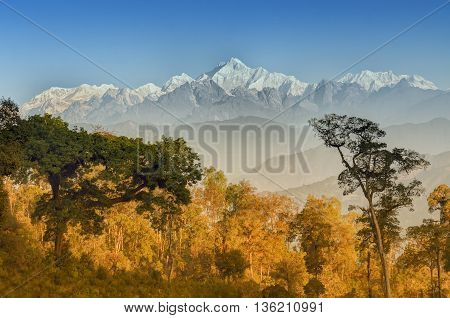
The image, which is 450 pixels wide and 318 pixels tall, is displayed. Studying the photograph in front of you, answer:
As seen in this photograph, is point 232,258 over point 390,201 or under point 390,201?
under

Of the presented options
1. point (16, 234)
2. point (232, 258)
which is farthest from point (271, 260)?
point (16, 234)

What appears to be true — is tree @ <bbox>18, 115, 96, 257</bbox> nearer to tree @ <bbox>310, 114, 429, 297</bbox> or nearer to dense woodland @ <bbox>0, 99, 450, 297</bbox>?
dense woodland @ <bbox>0, 99, 450, 297</bbox>

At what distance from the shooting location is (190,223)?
6222 centimetres

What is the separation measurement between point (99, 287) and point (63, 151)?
15.2 m

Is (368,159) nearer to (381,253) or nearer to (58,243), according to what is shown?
(381,253)

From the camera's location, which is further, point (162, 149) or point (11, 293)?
point (162, 149)

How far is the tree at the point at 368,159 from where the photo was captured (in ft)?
122

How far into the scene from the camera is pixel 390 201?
126ft

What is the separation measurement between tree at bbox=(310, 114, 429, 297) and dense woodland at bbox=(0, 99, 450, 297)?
0.08 metres

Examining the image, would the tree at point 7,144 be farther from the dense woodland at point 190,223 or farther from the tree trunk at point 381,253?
the tree trunk at point 381,253

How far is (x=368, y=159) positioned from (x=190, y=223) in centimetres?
2907

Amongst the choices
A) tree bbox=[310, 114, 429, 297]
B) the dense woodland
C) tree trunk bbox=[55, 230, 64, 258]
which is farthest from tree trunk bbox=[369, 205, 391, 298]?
tree trunk bbox=[55, 230, 64, 258]
